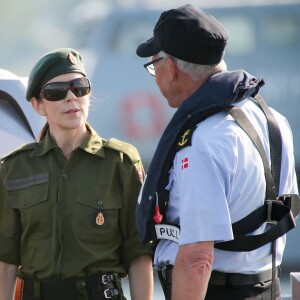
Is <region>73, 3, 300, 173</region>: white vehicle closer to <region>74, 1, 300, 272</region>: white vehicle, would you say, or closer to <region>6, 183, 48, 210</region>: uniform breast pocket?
<region>74, 1, 300, 272</region>: white vehicle

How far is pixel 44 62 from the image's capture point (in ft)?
8.95

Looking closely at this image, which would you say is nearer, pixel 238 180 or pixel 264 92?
pixel 238 180

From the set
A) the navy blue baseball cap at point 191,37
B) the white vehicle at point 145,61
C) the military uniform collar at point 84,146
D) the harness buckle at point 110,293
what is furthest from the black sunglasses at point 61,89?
the white vehicle at point 145,61

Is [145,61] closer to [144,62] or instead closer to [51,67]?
[144,62]

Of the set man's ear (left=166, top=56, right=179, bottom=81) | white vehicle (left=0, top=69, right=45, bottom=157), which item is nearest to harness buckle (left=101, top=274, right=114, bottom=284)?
man's ear (left=166, top=56, right=179, bottom=81)

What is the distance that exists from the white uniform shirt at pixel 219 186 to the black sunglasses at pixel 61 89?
0.59 meters

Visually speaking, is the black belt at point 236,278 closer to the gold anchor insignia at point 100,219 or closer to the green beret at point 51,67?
the gold anchor insignia at point 100,219

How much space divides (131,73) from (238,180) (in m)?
1.77

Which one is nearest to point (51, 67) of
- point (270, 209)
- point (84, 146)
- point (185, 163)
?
point (84, 146)

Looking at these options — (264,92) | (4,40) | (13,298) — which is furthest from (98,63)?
(13,298)

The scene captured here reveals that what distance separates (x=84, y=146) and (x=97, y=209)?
7.9 inches

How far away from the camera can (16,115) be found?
3680 mm

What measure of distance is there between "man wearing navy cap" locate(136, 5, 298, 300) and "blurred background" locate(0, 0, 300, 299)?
1.46 metres

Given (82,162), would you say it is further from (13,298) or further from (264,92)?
(264,92)
